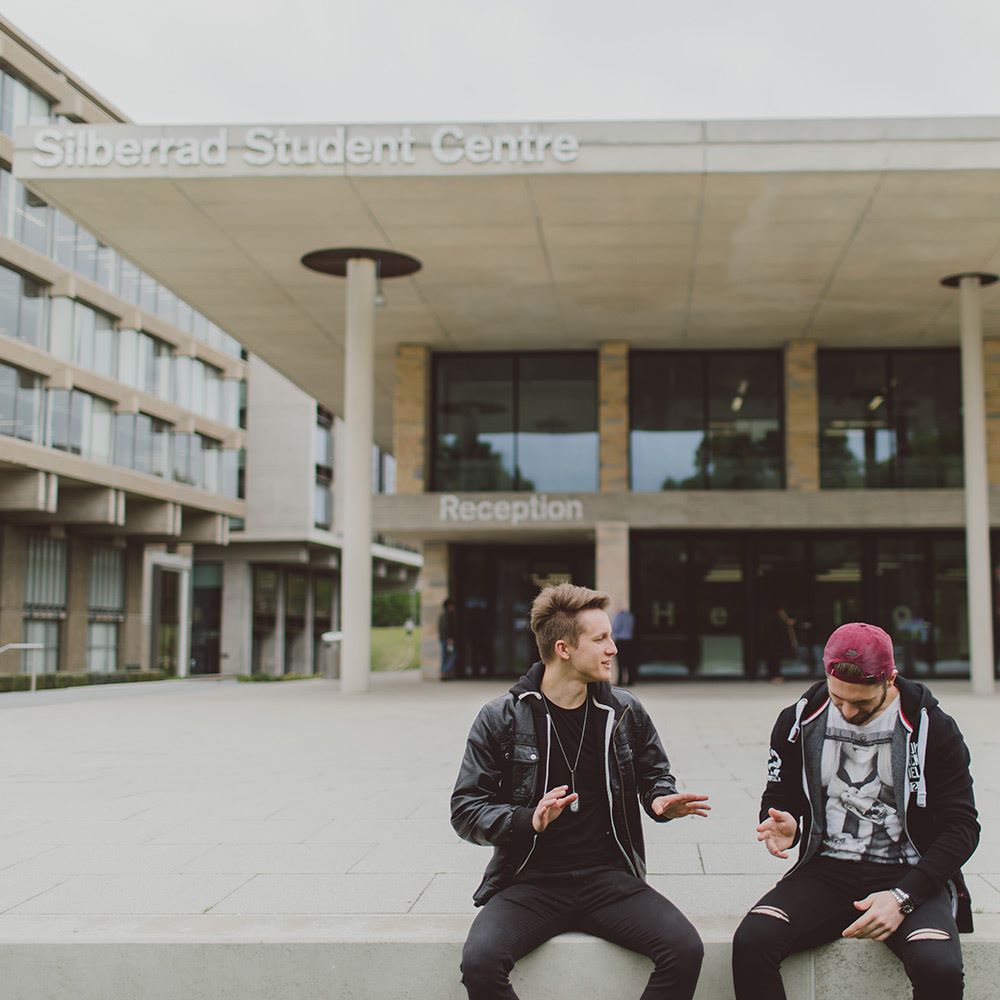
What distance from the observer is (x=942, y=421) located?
24453mm

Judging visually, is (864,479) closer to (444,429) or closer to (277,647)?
(444,429)

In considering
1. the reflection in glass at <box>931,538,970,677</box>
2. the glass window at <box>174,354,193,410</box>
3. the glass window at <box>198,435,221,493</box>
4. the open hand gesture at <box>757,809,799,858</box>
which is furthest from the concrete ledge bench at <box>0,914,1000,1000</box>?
the glass window at <box>198,435,221,493</box>

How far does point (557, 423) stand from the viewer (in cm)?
2481

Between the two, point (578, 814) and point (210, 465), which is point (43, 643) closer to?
point (210, 465)

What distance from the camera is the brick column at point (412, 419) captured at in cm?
2439

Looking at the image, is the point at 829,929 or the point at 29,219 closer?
the point at 829,929

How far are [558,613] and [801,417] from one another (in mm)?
21032

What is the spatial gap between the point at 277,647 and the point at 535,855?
53672mm

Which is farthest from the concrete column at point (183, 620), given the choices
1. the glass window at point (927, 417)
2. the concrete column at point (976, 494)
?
the concrete column at point (976, 494)

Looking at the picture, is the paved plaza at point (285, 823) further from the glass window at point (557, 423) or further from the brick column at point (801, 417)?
the brick column at point (801, 417)

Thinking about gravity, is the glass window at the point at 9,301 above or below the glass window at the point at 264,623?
above

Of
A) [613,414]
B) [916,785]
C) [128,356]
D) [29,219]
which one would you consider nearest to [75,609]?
[128,356]

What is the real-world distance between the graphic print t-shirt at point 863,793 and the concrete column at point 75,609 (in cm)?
4008

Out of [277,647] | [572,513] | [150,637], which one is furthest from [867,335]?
[277,647]
